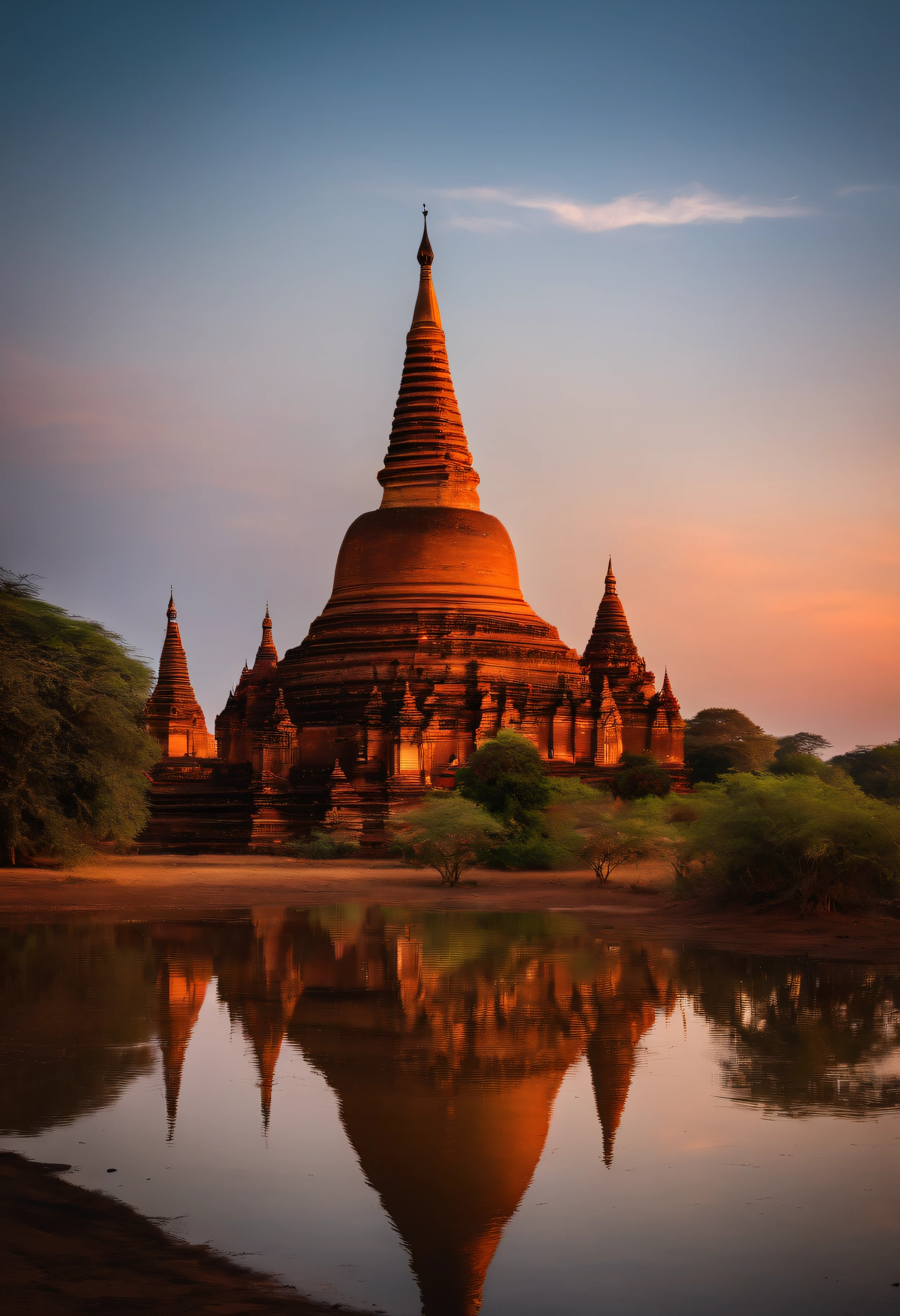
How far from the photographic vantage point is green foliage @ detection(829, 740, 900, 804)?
37594mm

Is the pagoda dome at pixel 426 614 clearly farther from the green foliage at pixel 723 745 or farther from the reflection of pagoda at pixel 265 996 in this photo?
the reflection of pagoda at pixel 265 996

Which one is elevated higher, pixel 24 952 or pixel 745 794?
pixel 745 794

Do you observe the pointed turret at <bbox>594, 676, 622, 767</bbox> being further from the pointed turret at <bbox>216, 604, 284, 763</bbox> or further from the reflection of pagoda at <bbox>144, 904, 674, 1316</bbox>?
the reflection of pagoda at <bbox>144, 904, 674, 1316</bbox>

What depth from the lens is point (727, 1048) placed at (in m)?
12.1

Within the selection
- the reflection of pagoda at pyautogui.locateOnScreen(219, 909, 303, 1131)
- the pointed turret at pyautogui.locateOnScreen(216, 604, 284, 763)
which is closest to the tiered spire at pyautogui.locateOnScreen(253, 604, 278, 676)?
the pointed turret at pyautogui.locateOnScreen(216, 604, 284, 763)

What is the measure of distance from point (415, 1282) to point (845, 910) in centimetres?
1592

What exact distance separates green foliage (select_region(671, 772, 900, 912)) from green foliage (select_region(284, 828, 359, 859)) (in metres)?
16.6

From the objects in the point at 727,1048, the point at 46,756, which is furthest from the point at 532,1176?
the point at 46,756

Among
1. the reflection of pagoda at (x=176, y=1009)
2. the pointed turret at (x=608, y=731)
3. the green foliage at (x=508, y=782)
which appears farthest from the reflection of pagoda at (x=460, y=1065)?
the pointed turret at (x=608, y=731)

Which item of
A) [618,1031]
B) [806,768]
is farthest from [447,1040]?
[806,768]

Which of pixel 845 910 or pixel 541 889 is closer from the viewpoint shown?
pixel 845 910

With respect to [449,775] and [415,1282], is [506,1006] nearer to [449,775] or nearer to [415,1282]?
[415,1282]

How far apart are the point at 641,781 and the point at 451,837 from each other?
1726 centimetres

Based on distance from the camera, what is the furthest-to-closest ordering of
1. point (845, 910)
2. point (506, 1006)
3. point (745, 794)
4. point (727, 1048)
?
1. point (745, 794)
2. point (845, 910)
3. point (506, 1006)
4. point (727, 1048)
